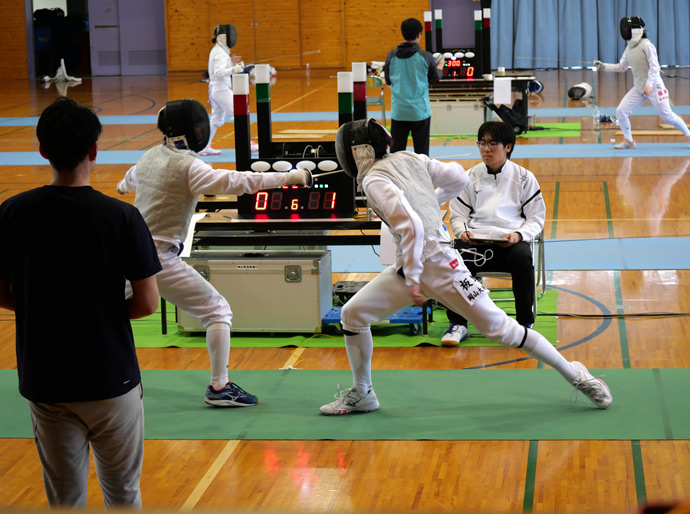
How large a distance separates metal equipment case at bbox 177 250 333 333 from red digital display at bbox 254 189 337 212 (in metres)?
0.29

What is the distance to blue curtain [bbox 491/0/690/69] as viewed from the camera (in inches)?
837

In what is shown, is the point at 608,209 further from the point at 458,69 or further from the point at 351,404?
the point at 458,69

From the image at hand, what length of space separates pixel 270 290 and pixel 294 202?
54 cm

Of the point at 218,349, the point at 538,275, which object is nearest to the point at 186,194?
the point at 218,349

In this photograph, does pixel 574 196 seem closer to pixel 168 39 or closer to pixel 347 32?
pixel 347 32

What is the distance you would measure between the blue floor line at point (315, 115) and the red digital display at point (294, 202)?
29.6ft

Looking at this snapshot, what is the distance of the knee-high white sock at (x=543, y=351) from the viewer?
12.9 ft

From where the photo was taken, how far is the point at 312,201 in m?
5.41

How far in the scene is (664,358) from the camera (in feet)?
15.6

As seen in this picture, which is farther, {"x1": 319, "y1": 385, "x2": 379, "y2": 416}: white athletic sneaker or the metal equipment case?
the metal equipment case

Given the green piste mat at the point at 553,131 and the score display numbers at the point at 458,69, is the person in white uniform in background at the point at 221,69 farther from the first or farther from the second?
the score display numbers at the point at 458,69

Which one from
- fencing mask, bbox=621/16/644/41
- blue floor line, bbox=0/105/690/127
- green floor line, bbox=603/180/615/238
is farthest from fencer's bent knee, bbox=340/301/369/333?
blue floor line, bbox=0/105/690/127

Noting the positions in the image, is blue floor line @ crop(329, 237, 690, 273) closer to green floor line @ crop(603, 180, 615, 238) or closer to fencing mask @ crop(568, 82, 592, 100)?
green floor line @ crop(603, 180, 615, 238)

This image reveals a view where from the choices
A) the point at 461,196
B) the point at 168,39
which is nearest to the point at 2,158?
the point at 461,196
